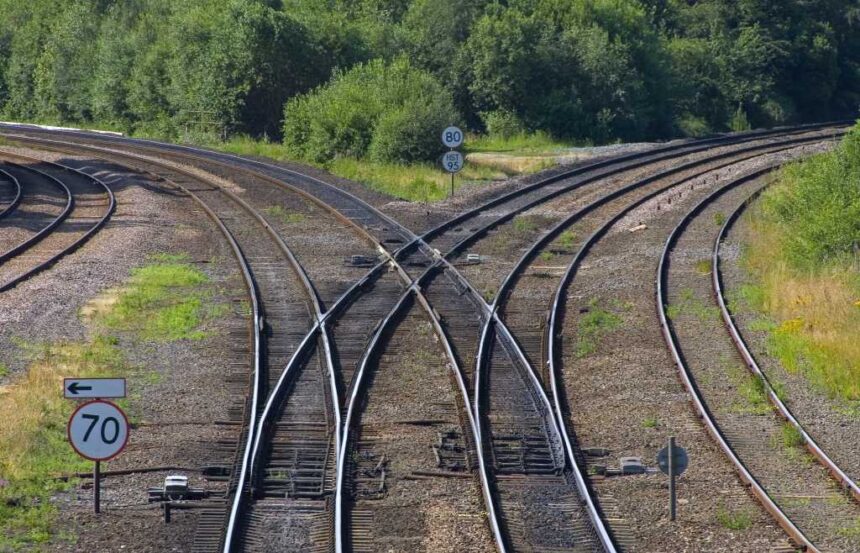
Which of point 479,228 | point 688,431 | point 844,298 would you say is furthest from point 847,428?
point 479,228

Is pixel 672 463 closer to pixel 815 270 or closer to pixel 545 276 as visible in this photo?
pixel 545 276

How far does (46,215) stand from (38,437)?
58.4ft

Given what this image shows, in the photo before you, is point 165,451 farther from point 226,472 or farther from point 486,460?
point 486,460

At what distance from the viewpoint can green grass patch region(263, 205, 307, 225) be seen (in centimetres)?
2823

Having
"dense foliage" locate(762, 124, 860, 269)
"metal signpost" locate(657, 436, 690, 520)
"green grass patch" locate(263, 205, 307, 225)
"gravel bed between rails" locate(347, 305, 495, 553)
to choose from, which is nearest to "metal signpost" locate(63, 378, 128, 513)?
"gravel bed between rails" locate(347, 305, 495, 553)

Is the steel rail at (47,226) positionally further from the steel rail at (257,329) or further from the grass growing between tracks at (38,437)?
the grass growing between tracks at (38,437)

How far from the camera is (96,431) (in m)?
10.9

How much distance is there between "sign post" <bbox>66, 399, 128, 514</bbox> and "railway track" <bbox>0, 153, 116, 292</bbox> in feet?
31.2

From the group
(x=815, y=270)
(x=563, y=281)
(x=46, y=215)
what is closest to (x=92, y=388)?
(x=563, y=281)

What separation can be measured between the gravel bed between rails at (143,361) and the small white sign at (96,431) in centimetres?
47

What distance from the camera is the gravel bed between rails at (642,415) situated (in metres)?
10.4

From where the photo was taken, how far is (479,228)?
26891 mm

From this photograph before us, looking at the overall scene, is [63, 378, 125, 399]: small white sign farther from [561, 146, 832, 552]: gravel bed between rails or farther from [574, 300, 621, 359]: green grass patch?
[574, 300, 621, 359]: green grass patch

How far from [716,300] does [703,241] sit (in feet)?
20.3
